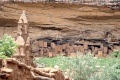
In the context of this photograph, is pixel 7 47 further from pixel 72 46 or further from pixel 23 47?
pixel 72 46

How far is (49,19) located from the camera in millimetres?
34688

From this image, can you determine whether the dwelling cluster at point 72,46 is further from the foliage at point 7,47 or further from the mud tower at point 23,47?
the foliage at point 7,47

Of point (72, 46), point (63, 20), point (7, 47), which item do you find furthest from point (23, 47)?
point (63, 20)

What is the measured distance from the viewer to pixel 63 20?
3459cm

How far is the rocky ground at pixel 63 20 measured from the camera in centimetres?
3403

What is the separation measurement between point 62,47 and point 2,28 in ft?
17.4

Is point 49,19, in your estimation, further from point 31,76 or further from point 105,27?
point 31,76

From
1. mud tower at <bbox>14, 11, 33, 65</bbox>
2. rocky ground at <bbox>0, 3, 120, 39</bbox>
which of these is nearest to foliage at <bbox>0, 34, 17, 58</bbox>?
mud tower at <bbox>14, 11, 33, 65</bbox>

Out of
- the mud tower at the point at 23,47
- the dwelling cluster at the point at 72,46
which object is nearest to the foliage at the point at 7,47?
the mud tower at the point at 23,47

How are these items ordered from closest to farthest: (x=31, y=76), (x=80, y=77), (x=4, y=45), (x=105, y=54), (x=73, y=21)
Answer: (x=31, y=76)
(x=4, y=45)
(x=80, y=77)
(x=105, y=54)
(x=73, y=21)

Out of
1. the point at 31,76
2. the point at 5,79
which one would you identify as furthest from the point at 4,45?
the point at 5,79

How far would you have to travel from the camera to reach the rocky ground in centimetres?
3403

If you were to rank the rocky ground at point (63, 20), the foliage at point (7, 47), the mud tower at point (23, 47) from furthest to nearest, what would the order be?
the rocky ground at point (63, 20)
the mud tower at point (23, 47)
the foliage at point (7, 47)

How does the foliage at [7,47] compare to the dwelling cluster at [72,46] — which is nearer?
the foliage at [7,47]
